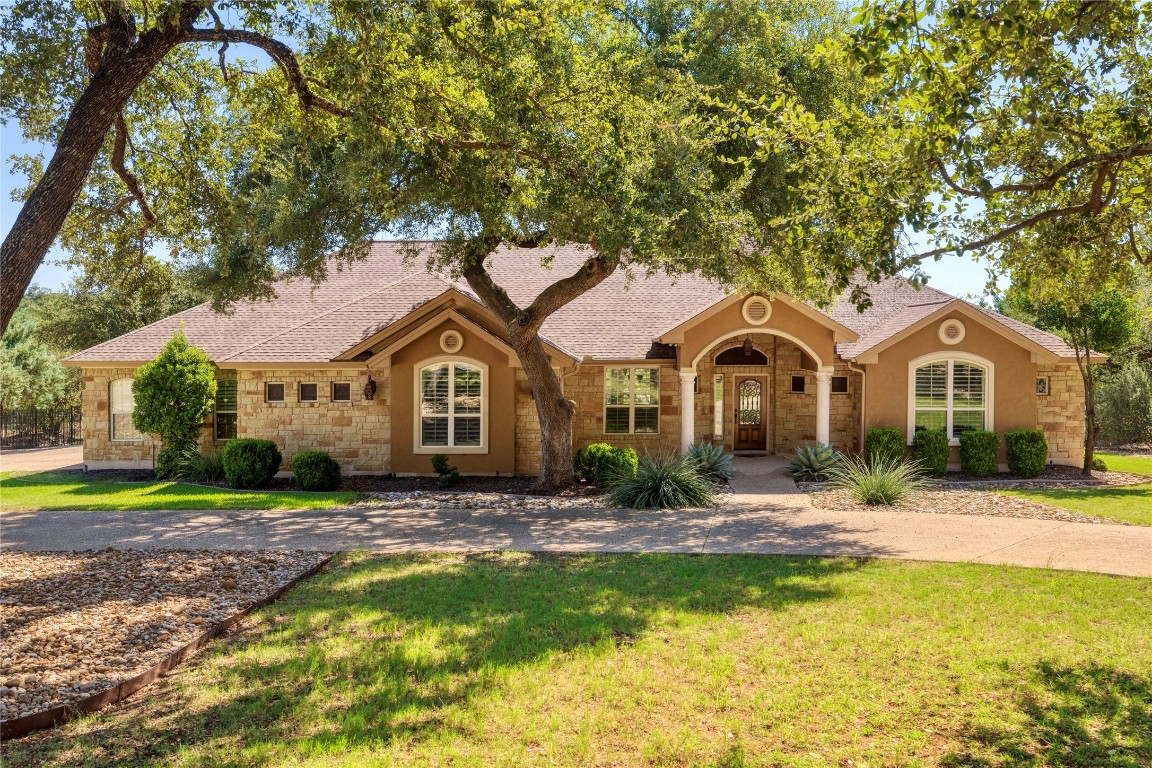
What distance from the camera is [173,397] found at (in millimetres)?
16734

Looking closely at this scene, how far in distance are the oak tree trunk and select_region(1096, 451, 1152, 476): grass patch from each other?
21.8 m

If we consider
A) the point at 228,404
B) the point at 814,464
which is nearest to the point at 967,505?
the point at 814,464

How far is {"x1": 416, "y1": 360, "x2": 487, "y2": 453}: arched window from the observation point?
664 inches

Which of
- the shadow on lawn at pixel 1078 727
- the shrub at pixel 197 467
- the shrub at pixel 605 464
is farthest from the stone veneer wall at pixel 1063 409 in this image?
the shrub at pixel 197 467

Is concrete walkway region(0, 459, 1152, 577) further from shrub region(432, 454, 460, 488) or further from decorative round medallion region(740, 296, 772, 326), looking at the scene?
decorative round medallion region(740, 296, 772, 326)

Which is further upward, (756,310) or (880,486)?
(756,310)

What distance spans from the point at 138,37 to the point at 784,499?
39.4ft

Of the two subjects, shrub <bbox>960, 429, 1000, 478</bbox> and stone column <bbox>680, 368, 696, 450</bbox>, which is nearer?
shrub <bbox>960, 429, 1000, 478</bbox>

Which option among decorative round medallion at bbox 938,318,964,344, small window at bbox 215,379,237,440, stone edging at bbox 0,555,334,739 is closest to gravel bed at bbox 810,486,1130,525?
decorative round medallion at bbox 938,318,964,344

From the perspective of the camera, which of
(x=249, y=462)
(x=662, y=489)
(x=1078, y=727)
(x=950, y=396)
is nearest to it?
(x=1078, y=727)

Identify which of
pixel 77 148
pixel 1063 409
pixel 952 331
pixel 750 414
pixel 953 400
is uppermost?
pixel 77 148

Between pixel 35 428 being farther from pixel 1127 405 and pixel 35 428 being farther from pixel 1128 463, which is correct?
pixel 1127 405

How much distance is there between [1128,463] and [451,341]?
61.6ft

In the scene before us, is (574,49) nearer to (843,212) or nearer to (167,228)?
(843,212)
